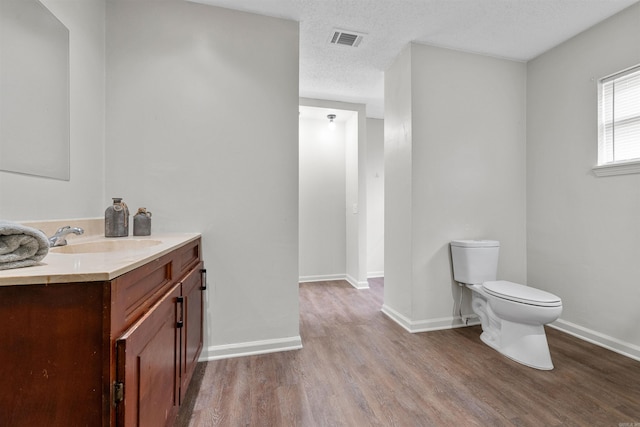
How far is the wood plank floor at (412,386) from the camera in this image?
142cm

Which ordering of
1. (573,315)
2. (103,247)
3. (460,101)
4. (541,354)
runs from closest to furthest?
(103,247)
(541,354)
(573,315)
(460,101)

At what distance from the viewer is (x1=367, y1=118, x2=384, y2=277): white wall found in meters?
4.45

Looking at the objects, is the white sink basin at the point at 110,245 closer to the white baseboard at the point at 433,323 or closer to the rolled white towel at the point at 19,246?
the rolled white towel at the point at 19,246

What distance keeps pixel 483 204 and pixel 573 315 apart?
43.6 inches

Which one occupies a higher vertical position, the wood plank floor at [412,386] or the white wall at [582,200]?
the white wall at [582,200]

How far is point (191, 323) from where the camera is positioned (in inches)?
60.5

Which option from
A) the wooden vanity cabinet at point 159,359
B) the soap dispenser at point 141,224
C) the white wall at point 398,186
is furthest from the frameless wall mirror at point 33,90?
the white wall at point 398,186

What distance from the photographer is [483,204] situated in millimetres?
2627

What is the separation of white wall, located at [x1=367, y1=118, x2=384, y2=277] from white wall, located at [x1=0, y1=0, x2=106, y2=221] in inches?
133

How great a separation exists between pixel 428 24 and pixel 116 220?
2525 millimetres

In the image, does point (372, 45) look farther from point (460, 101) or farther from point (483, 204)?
point (483, 204)

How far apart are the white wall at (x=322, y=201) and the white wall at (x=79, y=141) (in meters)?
2.54

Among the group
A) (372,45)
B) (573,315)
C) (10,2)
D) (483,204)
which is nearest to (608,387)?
(573,315)

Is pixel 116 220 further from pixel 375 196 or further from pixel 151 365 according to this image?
pixel 375 196
